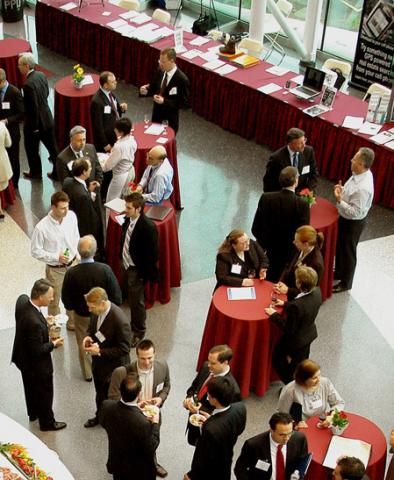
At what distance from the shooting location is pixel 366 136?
902cm

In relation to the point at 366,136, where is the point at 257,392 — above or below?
below

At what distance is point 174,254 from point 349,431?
2871 millimetres

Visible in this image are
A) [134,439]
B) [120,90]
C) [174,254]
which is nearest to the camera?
[134,439]

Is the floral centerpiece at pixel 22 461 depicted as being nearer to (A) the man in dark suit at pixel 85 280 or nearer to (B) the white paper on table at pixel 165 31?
(A) the man in dark suit at pixel 85 280

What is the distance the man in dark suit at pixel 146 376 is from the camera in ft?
16.9

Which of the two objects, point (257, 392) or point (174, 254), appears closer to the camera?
point (257, 392)

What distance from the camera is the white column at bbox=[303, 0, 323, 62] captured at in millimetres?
12016

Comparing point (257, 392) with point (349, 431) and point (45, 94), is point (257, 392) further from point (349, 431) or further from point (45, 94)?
point (45, 94)

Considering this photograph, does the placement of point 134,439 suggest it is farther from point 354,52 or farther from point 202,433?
point 354,52

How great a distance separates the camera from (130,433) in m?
4.84

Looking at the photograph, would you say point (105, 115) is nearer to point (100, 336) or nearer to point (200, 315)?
point (200, 315)

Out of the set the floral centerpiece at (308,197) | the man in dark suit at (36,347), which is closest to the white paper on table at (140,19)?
the floral centerpiece at (308,197)

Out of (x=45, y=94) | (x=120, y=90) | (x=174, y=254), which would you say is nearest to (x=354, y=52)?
(x=120, y=90)

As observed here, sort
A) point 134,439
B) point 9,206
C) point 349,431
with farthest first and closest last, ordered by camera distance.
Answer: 1. point 9,206
2. point 349,431
3. point 134,439
